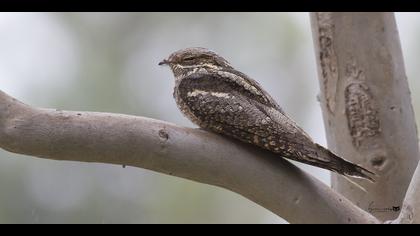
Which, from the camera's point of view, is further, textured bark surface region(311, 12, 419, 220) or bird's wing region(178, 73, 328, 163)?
textured bark surface region(311, 12, 419, 220)

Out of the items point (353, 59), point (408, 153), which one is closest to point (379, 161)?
point (408, 153)

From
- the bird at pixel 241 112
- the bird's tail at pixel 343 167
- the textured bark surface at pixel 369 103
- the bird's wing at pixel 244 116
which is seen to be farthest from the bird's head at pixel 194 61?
the bird's tail at pixel 343 167

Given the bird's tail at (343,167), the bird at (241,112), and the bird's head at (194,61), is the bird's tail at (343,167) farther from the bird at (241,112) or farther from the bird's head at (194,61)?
the bird's head at (194,61)

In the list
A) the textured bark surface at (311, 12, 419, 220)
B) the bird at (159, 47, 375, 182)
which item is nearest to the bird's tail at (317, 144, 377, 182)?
the bird at (159, 47, 375, 182)

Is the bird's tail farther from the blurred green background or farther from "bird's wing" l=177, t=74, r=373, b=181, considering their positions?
the blurred green background

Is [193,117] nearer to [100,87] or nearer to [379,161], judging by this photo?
[379,161]

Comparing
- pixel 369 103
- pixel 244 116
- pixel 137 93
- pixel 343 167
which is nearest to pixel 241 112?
pixel 244 116
